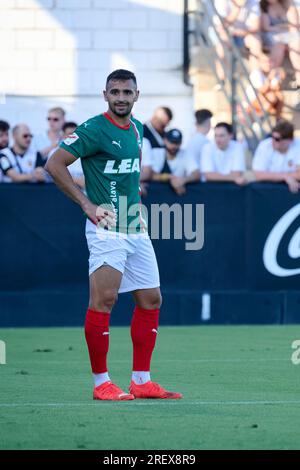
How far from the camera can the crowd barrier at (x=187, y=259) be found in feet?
49.4

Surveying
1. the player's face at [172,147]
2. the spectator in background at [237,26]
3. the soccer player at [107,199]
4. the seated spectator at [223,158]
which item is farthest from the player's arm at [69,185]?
the spectator in background at [237,26]

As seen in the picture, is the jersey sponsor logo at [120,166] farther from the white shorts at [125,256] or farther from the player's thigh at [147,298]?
the player's thigh at [147,298]

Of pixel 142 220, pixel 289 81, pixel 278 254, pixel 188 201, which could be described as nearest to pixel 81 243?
pixel 188 201

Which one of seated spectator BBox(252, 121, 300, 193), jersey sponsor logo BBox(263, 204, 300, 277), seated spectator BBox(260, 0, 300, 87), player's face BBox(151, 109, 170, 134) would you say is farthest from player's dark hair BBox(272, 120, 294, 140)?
seated spectator BBox(260, 0, 300, 87)

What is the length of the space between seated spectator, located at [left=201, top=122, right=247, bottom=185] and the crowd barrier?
187mm

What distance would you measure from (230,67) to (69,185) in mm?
10550

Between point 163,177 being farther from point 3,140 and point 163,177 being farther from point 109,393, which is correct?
point 109,393

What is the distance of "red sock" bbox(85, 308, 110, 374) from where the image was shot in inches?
336

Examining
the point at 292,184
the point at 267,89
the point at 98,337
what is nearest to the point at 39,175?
the point at 292,184

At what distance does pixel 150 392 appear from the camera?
8.75m

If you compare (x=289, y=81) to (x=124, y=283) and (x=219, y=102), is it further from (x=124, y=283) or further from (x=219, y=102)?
(x=124, y=283)

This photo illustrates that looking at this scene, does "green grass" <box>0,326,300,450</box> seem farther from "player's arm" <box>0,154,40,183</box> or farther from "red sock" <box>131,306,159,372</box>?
"player's arm" <box>0,154,40,183</box>

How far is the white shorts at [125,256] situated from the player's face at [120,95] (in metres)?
0.77

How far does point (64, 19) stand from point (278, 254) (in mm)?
6439
